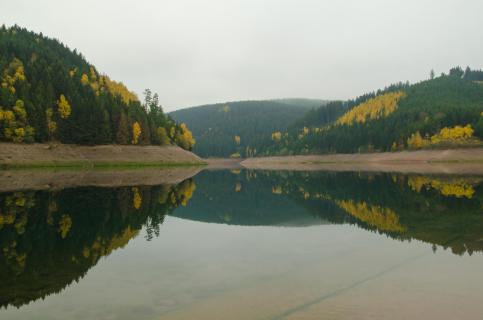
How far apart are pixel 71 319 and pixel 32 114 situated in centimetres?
9597

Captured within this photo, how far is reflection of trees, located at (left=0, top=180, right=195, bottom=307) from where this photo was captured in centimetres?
1007

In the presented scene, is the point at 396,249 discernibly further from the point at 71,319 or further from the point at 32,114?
the point at 32,114

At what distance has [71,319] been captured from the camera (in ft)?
25.4

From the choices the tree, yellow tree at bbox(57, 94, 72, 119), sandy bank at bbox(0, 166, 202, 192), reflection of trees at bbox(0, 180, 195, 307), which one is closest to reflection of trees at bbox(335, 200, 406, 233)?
reflection of trees at bbox(0, 180, 195, 307)

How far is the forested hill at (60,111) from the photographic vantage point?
88812mm

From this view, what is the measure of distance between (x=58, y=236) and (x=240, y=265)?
8339mm

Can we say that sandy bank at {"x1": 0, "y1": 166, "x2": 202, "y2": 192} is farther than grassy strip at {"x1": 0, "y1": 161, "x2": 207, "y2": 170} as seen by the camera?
No

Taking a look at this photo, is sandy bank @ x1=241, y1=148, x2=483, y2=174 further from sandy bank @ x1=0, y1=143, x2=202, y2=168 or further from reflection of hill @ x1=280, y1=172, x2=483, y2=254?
reflection of hill @ x1=280, y1=172, x2=483, y2=254

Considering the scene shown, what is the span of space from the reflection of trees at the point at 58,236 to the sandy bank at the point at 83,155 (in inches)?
2283

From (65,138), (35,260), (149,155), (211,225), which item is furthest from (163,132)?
(35,260)

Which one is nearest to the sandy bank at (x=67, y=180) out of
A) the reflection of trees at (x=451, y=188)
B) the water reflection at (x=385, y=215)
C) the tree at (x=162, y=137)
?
the water reflection at (x=385, y=215)

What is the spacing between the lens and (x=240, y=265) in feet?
39.5

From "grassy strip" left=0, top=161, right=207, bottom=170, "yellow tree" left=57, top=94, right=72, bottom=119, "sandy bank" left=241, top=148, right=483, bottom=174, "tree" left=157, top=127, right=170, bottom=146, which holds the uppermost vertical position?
"yellow tree" left=57, top=94, right=72, bottom=119

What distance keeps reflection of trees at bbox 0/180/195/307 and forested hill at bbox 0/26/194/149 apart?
229ft
